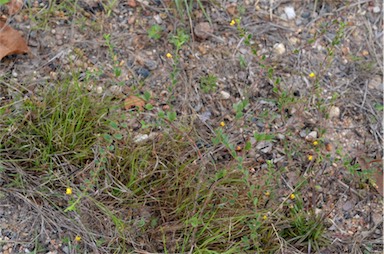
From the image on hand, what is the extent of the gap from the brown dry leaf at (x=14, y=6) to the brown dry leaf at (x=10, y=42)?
12 centimetres

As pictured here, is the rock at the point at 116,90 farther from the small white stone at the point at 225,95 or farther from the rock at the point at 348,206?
the rock at the point at 348,206

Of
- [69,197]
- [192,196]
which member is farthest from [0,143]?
[192,196]

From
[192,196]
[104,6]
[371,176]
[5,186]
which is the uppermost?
[104,6]

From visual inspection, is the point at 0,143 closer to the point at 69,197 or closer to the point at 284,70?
the point at 69,197

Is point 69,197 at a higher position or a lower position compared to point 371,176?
higher

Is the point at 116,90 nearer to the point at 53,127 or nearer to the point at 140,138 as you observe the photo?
the point at 140,138

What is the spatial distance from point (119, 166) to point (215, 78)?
63cm

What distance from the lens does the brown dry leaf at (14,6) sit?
8.63ft

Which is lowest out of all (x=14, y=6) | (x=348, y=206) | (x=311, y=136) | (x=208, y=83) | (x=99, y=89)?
(x=348, y=206)

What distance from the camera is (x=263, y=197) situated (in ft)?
7.79

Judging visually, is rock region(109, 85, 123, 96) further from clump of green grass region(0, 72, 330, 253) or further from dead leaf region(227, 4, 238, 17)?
dead leaf region(227, 4, 238, 17)

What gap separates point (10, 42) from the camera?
2508 millimetres

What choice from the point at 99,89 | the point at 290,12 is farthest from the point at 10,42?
the point at 290,12

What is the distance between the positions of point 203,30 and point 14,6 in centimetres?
90
